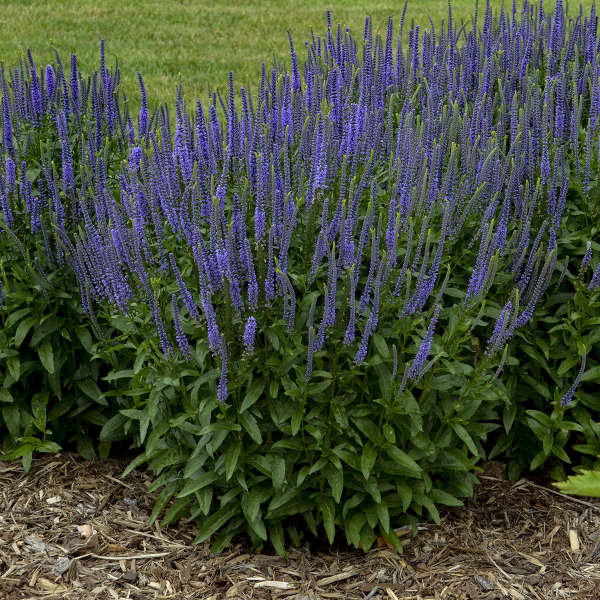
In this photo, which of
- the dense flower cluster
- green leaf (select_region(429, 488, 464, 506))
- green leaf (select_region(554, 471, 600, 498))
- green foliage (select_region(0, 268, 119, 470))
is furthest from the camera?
green foliage (select_region(0, 268, 119, 470))

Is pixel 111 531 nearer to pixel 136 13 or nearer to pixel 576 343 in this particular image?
pixel 576 343

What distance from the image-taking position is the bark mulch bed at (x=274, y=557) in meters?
3.83

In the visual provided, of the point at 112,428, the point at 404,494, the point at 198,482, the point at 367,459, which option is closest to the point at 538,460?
the point at 404,494

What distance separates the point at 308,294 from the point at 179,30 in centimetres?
1165

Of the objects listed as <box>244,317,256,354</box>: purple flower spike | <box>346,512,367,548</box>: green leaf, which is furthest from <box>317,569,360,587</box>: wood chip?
<box>244,317,256,354</box>: purple flower spike

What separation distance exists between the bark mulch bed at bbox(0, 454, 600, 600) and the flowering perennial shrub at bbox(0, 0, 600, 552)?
17 cm

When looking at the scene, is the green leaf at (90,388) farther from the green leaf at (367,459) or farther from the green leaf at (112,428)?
the green leaf at (367,459)

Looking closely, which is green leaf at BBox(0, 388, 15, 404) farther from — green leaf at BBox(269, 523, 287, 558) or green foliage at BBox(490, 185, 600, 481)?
green foliage at BBox(490, 185, 600, 481)

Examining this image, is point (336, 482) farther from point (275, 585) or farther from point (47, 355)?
point (47, 355)

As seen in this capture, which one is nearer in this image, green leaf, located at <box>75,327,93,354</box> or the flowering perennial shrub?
the flowering perennial shrub

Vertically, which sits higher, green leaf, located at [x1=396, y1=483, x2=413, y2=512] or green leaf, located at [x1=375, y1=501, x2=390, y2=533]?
green leaf, located at [x1=396, y1=483, x2=413, y2=512]

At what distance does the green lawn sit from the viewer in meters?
12.2

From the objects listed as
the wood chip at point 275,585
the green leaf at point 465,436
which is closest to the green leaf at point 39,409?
the wood chip at point 275,585

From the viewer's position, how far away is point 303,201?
13.7 feet
